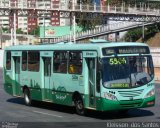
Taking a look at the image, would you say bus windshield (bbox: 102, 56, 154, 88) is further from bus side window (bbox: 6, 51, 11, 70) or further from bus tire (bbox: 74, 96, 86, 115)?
bus side window (bbox: 6, 51, 11, 70)

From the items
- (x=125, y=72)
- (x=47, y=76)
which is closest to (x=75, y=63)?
(x=125, y=72)

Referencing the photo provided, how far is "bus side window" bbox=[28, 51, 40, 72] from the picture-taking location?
21109 mm

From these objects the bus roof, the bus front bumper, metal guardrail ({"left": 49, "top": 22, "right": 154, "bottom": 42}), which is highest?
the bus roof

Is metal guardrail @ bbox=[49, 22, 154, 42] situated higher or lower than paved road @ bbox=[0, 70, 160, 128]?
lower

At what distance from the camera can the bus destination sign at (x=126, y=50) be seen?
16.8 metres

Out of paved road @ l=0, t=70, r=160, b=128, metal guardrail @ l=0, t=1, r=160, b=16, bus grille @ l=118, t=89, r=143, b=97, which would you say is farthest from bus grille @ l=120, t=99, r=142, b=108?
metal guardrail @ l=0, t=1, r=160, b=16

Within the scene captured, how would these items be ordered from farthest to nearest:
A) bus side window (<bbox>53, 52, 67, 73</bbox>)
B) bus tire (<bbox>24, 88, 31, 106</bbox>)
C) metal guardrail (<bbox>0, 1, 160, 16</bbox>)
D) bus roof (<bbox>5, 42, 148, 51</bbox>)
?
metal guardrail (<bbox>0, 1, 160, 16</bbox>)
bus tire (<bbox>24, 88, 31, 106</bbox>)
bus side window (<bbox>53, 52, 67, 73</bbox>)
bus roof (<bbox>5, 42, 148, 51</bbox>)

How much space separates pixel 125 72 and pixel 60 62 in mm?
3400

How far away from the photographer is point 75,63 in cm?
1825

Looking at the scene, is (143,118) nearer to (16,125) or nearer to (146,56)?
(146,56)

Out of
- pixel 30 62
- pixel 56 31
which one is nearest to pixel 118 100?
pixel 30 62

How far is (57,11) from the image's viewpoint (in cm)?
8138

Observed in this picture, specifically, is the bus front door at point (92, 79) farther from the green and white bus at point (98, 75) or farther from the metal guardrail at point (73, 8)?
the metal guardrail at point (73, 8)

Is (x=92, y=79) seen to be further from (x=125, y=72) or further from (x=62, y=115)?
(x=62, y=115)
